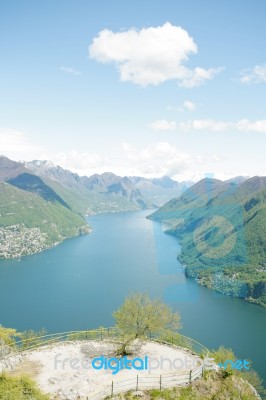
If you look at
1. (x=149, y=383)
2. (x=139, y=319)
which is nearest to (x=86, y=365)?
(x=149, y=383)

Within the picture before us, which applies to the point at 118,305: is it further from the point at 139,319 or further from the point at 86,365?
the point at 86,365

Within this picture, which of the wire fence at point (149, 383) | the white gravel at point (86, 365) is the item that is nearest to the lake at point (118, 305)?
the white gravel at point (86, 365)

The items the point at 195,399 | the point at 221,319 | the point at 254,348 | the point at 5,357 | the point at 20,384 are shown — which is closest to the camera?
the point at 20,384

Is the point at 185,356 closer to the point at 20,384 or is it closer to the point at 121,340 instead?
the point at 121,340

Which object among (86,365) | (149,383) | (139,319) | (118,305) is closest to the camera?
(149,383)

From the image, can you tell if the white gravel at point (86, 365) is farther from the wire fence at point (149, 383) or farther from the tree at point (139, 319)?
the tree at point (139, 319)

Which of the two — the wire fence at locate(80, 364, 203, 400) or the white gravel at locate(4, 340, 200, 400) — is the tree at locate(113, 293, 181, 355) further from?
the wire fence at locate(80, 364, 203, 400)

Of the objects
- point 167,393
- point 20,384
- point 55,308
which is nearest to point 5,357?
point 20,384

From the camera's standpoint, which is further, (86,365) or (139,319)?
(139,319)

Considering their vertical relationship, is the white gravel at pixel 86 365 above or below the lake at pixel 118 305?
above

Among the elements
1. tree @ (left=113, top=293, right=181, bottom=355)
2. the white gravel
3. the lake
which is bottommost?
the lake

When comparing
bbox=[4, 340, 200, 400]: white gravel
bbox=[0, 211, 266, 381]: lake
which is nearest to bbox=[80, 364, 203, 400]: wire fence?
bbox=[4, 340, 200, 400]: white gravel
